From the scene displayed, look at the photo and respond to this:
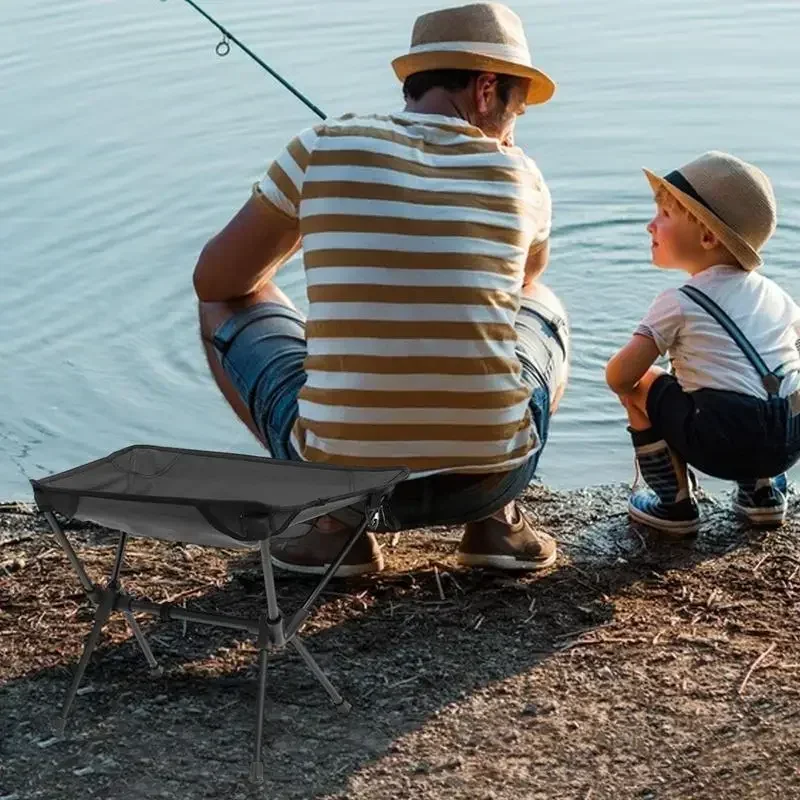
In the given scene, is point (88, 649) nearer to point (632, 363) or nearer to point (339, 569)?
point (339, 569)

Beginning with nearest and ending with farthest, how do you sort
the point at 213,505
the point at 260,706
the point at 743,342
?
1. the point at 213,505
2. the point at 260,706
3. the point at 743,342

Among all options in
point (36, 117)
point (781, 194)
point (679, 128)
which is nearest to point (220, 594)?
point (781, 194)

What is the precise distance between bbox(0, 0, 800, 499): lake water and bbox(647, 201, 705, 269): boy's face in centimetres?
86

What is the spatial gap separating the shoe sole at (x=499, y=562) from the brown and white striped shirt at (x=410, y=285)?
0.33 meters

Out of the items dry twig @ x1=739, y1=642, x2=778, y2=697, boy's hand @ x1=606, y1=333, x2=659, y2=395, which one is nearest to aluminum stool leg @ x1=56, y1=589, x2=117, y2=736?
dry twig @ x1=739, y1=642, x2=778, y2=697

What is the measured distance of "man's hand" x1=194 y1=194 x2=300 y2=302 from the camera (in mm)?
3299

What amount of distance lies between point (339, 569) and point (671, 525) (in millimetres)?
792

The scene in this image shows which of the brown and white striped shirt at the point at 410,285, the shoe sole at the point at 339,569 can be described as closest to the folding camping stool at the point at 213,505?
the brown and white striped shirt at the point at 410,285

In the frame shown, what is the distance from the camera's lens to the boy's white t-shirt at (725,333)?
11.6 feet

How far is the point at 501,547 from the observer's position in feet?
11.3

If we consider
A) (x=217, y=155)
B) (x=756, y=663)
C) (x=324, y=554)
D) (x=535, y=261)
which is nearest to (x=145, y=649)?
(x=324, y=554)

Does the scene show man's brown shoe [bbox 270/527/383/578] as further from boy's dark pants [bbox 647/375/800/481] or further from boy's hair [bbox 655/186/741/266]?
boy's hair [bbox 655/186/741/266]

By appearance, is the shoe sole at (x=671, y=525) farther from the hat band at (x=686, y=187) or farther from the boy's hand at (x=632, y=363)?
the hat band at (x=686, y=187)

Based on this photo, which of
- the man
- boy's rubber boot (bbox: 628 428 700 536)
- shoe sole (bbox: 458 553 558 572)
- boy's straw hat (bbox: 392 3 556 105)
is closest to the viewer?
the man
